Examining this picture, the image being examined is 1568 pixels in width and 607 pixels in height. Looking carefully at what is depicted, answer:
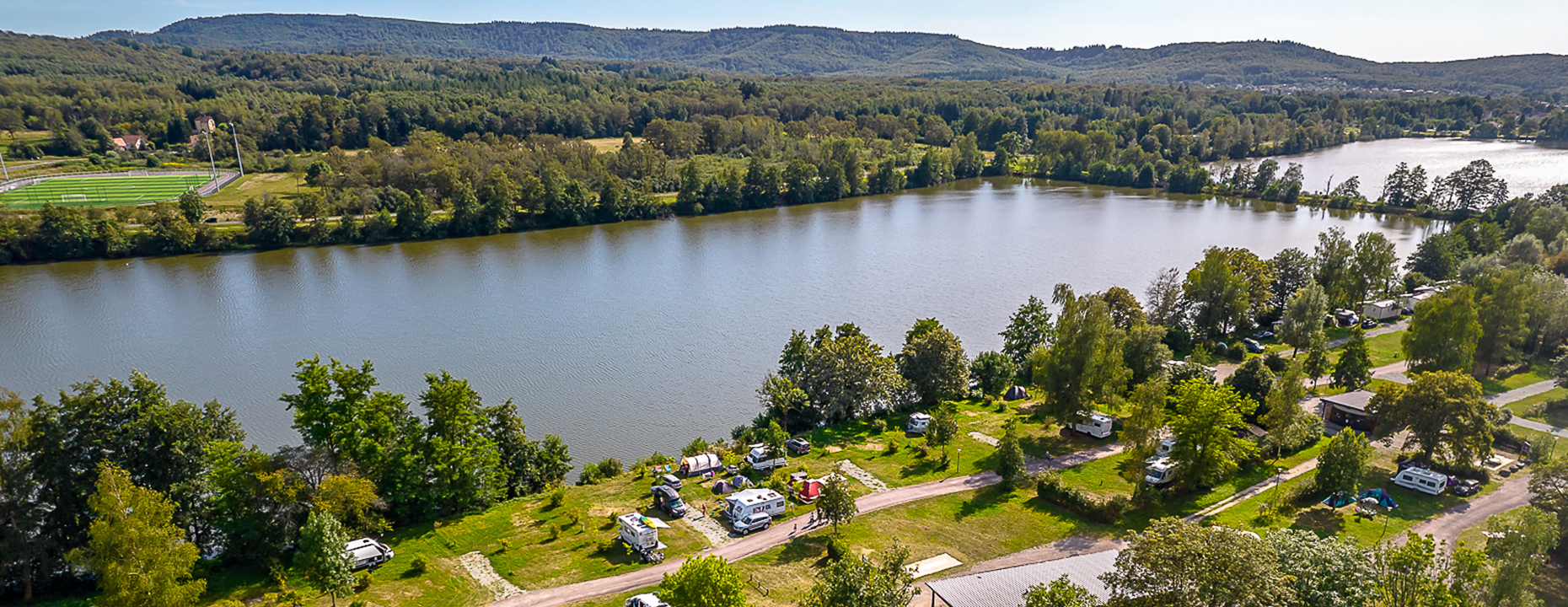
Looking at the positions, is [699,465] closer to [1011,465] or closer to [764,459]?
[764,459]

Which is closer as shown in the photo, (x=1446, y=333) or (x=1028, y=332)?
(x=1446, y=333)

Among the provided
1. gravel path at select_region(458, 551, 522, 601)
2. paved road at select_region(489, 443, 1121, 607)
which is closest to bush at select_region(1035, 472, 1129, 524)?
paved road at select_region(489, 443, 1121, 607)

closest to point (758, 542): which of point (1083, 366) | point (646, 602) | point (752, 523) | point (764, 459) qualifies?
point (752, 523)

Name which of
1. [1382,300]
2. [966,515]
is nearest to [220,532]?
[966,515]

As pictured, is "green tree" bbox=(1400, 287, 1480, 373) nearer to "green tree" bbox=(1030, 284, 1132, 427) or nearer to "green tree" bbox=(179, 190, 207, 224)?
"green tree" bbox=(1030, 284, 1132, 427)

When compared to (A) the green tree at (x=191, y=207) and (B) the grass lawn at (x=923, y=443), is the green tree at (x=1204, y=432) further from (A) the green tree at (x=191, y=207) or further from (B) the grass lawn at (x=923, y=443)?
(A) the green tree at (x=191, y=207)

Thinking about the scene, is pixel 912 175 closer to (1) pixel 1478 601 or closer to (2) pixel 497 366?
(2) pixel 497 366
